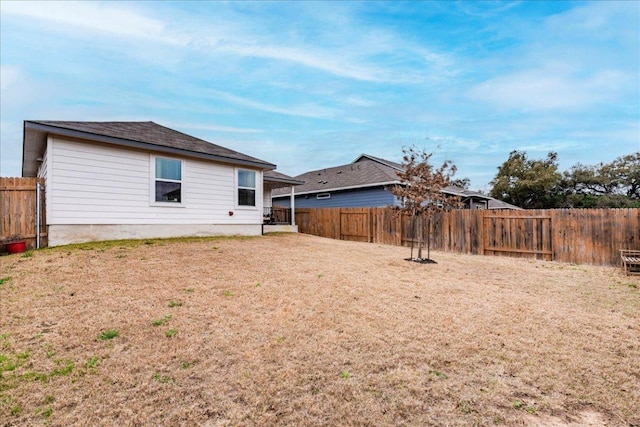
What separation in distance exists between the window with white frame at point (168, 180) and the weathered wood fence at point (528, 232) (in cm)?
780

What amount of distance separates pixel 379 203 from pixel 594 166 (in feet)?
102

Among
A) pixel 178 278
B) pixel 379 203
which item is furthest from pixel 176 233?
pixel 379 203

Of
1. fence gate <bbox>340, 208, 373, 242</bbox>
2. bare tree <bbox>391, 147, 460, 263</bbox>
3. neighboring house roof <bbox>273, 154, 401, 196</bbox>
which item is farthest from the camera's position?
neighboring house roof <bbox>273, 154, 401, 196</bbox>

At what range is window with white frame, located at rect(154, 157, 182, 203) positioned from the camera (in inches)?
410

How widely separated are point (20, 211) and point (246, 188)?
6903 millimetres

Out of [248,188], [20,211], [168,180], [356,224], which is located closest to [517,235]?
[356,224]

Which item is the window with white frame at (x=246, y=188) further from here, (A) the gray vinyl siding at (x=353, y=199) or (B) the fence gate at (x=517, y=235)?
(B) the fence gate at (x=517, y=235)

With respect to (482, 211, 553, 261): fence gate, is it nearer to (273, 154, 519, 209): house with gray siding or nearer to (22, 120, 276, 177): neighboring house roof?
(273, 154, 519, 209): house with gray siding

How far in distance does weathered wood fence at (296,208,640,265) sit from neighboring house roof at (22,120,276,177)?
6420mm

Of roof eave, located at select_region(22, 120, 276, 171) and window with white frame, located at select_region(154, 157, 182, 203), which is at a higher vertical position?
roof eave, located at select_region(22, 120, 276, 171)

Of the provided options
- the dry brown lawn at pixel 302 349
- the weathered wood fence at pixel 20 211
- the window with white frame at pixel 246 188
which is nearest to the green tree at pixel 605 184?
the dry brown lawn at pixel 302 349

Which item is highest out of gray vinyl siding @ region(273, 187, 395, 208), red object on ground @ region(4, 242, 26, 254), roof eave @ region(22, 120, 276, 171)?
roof eave @ region(22, 120, 276, 171)

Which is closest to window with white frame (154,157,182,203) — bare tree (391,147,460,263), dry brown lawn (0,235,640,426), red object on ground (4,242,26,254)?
red object on ground (4,242,26,254)

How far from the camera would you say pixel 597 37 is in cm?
1144
